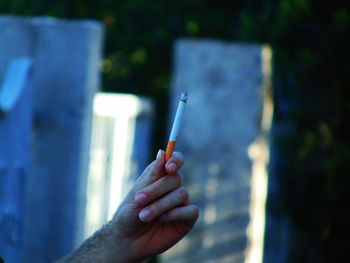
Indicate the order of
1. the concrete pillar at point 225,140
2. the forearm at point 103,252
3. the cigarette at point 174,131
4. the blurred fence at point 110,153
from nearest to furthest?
the cigarette at point 174,131, the forearm at point 103,252, the concrete pillar at point 225,140, the blurred fence at point 110,153

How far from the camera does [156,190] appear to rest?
152 centimetres

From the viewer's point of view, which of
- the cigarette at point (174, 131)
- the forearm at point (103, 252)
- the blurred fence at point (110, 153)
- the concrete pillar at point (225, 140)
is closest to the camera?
the cigarette at point (174, 131)

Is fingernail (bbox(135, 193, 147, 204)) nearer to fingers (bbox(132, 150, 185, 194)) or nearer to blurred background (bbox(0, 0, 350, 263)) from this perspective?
fingers (bbox(132, 150, 185, 194))

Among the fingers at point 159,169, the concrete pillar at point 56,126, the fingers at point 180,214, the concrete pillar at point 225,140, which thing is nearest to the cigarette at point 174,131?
the fingers at point 159,169

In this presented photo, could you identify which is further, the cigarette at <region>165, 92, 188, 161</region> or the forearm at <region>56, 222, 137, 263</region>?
the forearm at <region>56, 222, 137, 263</region>

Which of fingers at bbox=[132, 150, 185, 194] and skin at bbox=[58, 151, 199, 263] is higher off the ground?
fingers at bbox=[132, 150, 185, 194]

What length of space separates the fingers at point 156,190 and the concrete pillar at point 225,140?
1.97m

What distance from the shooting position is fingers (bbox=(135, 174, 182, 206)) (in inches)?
59.8

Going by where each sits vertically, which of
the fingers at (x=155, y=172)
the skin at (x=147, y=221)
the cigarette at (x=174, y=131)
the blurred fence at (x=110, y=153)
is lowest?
the blurred fence at (x=110, y=153)

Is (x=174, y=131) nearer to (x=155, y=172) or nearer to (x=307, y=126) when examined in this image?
(x=155, y=172)

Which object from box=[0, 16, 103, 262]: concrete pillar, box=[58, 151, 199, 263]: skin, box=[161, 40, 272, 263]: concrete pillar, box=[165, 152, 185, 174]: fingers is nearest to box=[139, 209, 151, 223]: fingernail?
box=[58, 151, 199, 263]: skin

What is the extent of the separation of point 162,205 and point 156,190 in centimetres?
4

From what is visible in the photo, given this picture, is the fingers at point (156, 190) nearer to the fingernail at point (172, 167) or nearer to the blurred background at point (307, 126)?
the fingernail at point (172, 167)

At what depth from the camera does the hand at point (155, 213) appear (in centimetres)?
152
